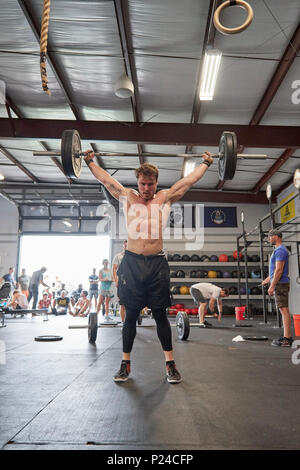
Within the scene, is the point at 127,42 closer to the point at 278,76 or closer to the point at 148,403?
the point at 278,76

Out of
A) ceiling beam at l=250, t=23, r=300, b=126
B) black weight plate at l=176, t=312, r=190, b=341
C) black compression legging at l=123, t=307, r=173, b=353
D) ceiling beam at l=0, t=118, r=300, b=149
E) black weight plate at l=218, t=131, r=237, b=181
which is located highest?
ceiling beam at l=250, t=23, r=300, b=126

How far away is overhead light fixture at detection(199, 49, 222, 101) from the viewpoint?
12.6ft

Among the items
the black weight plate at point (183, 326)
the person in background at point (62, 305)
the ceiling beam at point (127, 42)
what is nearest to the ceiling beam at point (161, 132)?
the ceiling beam at point (127, 42)

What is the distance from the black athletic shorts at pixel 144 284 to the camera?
1.81 m

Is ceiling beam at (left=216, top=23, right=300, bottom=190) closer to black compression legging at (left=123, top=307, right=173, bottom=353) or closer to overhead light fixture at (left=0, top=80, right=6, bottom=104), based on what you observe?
black compression legging at (left=123, top=307, right=173, bottom=353)

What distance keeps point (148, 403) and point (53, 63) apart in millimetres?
4440

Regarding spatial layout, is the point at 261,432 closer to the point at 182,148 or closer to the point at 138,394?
the point at 138,394

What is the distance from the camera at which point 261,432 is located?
3.50ft

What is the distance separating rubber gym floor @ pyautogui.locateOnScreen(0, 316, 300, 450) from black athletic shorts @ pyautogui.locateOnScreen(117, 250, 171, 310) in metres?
0.41

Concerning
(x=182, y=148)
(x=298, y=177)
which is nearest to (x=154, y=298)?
(x=298, y=177)

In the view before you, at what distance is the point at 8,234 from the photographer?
9.80m

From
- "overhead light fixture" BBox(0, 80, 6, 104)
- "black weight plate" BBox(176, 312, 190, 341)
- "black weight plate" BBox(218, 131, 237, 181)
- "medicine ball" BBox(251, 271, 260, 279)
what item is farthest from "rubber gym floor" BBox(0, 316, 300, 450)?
"medicine ball" BBox(251, 271, 260, 279)

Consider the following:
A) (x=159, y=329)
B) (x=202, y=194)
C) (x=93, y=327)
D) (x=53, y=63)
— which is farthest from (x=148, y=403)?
(x=202, y=194)

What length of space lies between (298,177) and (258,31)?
172 centimetres
